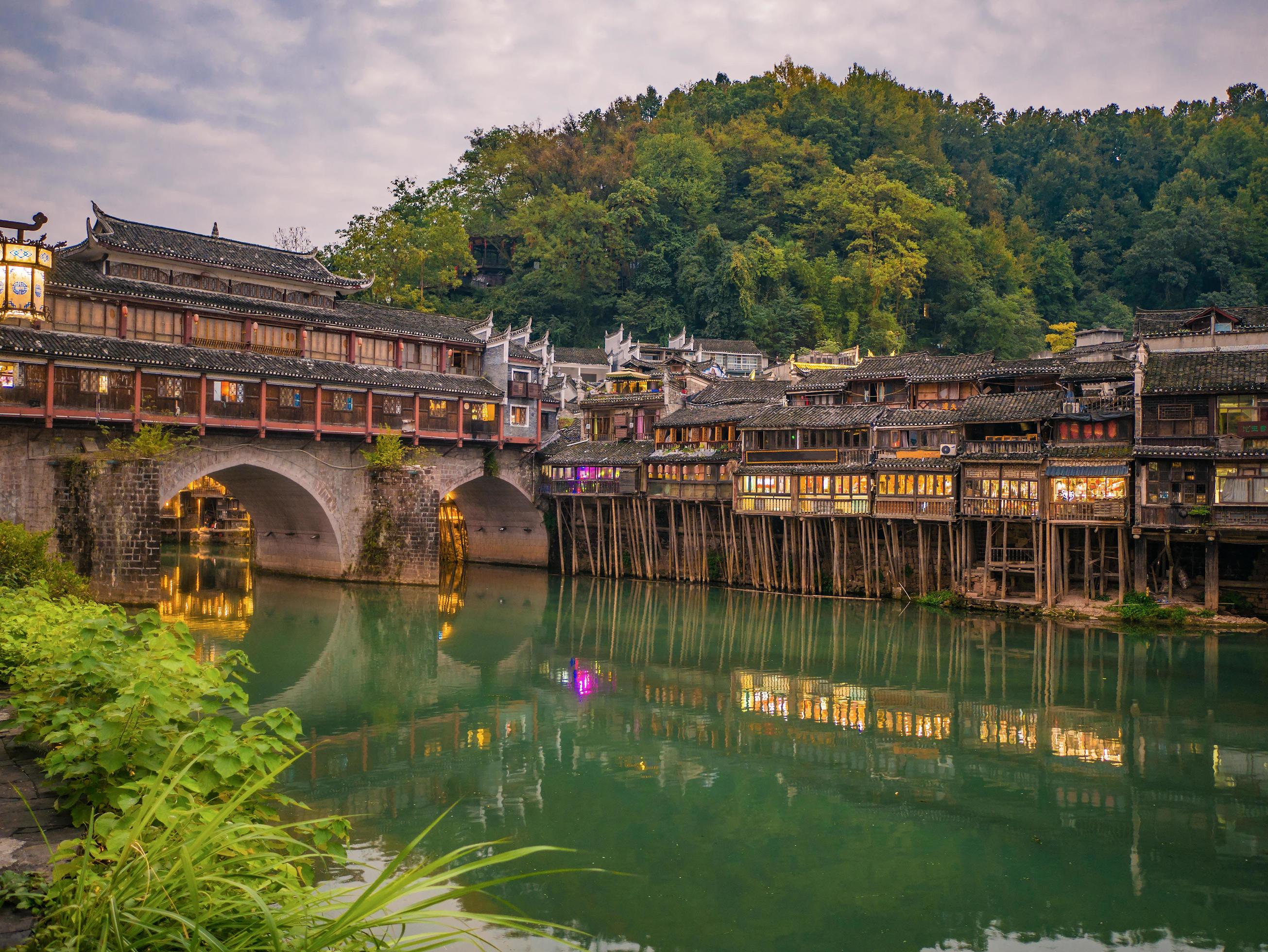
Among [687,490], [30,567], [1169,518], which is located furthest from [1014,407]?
[30,567]

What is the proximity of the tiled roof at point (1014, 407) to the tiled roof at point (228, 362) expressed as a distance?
2032 centimetres

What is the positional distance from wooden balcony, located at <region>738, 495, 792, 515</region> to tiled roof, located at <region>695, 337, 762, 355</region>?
87.4ft

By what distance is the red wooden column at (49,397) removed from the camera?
30.3m

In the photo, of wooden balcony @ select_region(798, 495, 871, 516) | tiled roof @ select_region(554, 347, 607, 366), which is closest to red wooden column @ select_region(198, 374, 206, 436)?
wooden balcony @ select_region(798, 495, 871, 516)

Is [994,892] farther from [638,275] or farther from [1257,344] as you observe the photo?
[638,275]

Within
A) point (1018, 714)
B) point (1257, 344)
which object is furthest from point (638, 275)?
point (1018, 714)

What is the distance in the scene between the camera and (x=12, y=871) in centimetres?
508

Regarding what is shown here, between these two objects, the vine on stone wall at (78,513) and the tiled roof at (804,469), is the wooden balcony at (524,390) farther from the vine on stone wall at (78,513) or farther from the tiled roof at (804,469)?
the vine on stone wall at (78,513)

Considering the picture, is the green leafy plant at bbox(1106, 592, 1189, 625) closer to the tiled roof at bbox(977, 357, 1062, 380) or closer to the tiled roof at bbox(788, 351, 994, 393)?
the tiled roof at bbox(977, 357, 1062, 380)

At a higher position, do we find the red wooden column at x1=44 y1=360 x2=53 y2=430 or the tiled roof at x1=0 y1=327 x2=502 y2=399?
the tiled roof at x1=0 y1=327 x2=502 y2=399

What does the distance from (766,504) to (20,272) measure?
1202 inches

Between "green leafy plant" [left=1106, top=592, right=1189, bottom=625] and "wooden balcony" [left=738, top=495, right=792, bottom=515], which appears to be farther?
"wooden balcony" [left=738, top=495, right=792, bottom=515]

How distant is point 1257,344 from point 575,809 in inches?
1137

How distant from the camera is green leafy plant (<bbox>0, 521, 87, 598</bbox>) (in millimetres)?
16266
